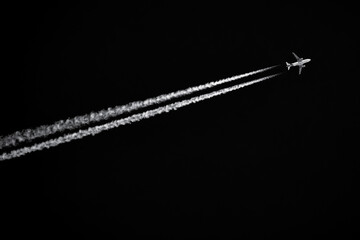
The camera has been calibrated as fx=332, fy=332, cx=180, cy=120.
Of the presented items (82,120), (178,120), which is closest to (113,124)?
(82,120)

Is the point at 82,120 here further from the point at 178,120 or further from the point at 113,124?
the point at 178,120

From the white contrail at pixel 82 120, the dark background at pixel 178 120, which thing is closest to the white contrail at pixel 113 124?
the white contrail at pixel 82 120

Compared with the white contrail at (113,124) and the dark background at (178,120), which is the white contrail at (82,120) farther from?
the dark background at (178,120)

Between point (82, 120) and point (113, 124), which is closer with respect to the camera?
point (82, 120)

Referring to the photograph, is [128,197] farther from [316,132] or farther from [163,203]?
[316,132]

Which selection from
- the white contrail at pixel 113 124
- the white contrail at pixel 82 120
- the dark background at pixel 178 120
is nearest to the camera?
the white contrail at pixel 113 124

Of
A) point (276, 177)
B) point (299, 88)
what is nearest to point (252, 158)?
point (276, 177)

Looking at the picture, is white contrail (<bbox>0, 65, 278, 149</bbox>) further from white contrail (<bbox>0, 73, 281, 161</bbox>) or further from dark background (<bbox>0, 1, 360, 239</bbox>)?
dark background (<bbox>0, 1, 360, 239</bbox>)

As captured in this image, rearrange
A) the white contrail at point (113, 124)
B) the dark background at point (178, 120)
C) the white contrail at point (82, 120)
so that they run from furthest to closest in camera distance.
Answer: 1. the dark background at point (178, 120)
2. the white contrail at point (82, 120)
3. the white contrail at point (113, 124)
